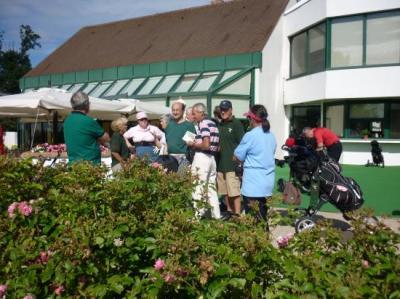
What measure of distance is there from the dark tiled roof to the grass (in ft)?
26.3

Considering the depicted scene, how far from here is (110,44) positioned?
33375 mm

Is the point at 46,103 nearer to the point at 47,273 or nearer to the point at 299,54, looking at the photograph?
the point at 47,273

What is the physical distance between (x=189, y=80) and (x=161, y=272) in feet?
70.9

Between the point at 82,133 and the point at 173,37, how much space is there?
80.3 feet

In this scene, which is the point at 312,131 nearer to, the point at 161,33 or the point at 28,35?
the point at 161,33

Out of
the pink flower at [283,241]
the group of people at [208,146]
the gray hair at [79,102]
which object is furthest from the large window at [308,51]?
the pink flower at [283,241]

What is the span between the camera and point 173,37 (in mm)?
29188

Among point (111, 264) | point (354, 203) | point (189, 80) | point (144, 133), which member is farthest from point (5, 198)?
point (189, 80)

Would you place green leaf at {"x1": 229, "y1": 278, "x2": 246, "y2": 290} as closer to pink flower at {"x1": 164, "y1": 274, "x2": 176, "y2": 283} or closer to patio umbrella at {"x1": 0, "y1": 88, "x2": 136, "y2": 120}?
pink flower at {"x1": 164, "y1": 274, "x2": 176, "y2": 283}

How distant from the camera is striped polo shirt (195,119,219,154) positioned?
6.79 m

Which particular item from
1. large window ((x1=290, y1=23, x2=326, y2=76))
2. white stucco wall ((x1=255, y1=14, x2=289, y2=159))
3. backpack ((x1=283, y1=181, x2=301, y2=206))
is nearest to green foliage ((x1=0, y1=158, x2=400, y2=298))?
backpack ((x1=283, y1=181, x2=301, y2=206))

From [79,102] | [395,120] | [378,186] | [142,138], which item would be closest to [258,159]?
[79,102]

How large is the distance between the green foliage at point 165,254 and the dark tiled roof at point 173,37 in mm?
20371

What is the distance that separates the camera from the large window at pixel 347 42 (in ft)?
65.1
